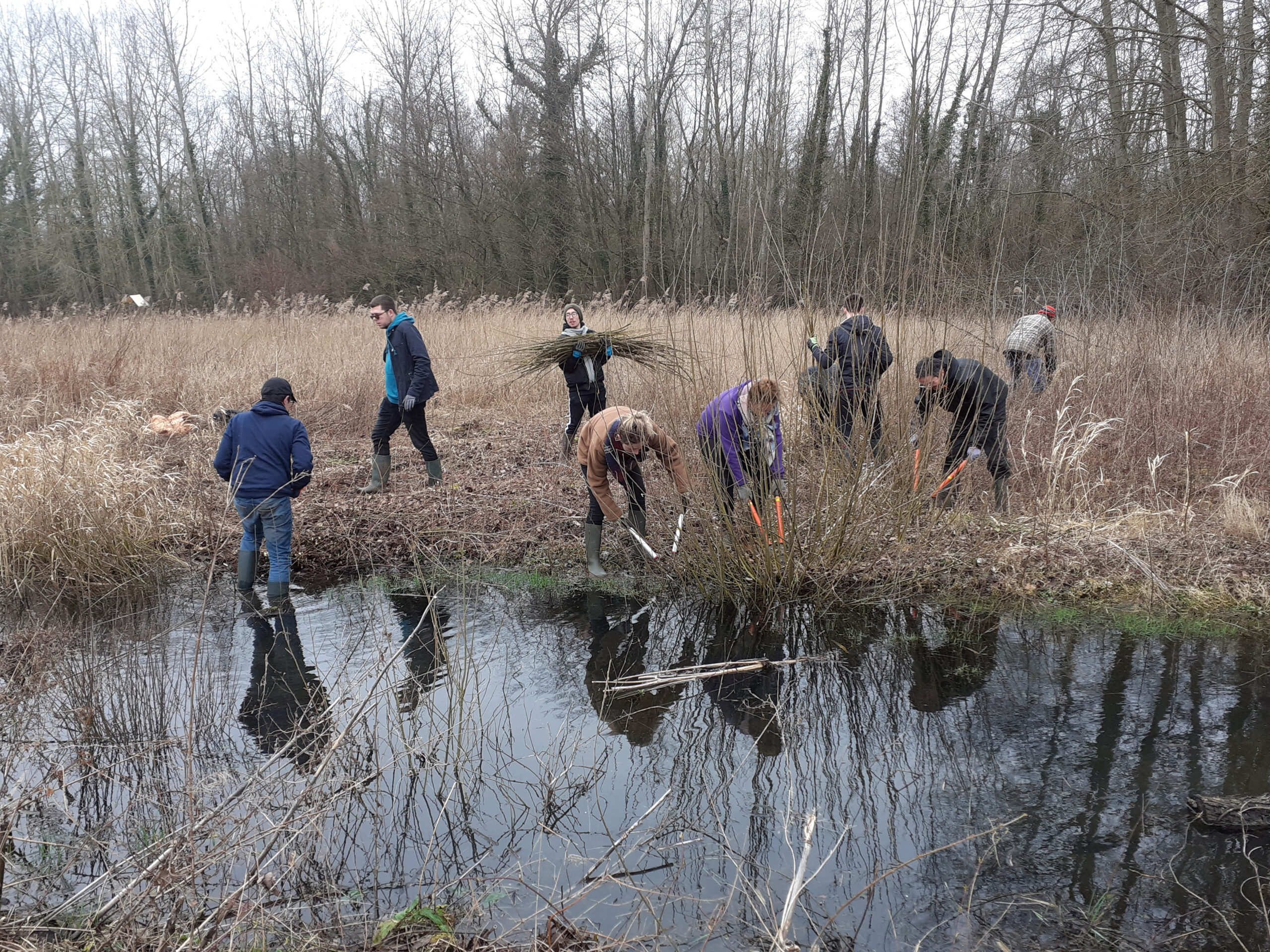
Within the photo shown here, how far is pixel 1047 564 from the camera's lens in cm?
527

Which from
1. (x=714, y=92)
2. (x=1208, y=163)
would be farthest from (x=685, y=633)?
(x=1208, y=163)

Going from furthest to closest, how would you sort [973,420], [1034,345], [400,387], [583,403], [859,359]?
[1034,345] → [583,403] → [400,387] → [973,420] → [859,359]

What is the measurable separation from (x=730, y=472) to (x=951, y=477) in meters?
1.48

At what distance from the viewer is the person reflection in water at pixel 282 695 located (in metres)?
3.35

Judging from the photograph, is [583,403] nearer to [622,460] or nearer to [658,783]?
[622,460]

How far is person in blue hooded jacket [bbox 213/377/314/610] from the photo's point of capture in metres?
4.62

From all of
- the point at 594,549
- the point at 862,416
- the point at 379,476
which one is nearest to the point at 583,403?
the point at 379,476

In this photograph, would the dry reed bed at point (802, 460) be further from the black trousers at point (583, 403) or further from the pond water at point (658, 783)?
the pond water at point (658, 783)

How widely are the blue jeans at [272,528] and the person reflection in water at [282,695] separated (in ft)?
0.99

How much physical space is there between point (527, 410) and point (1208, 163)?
9044 millimetres

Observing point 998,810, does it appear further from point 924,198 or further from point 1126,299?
point 1126,299

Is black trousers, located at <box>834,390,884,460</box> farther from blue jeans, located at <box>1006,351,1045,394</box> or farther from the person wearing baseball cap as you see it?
the person wearing baseball cap

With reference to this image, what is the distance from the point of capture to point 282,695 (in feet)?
12.9

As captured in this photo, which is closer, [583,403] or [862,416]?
[862,416]
